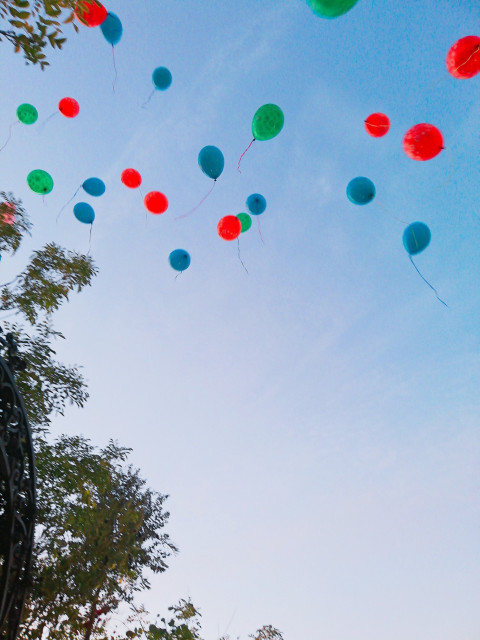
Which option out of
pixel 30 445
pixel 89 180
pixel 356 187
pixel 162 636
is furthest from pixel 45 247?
pixel 162 636

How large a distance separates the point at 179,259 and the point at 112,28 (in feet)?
11.0

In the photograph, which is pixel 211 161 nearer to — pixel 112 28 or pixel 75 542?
pixel 112 28

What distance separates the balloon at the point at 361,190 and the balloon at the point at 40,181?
465 cm

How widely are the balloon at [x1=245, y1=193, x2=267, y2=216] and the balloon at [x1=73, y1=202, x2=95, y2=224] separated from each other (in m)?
2.59

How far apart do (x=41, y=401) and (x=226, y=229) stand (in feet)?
12.2

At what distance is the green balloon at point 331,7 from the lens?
460cm

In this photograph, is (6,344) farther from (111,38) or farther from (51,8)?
(111,38)

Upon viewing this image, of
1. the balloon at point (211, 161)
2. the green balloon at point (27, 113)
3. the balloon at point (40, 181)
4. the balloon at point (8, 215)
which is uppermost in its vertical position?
the balloon at point (211, 161)

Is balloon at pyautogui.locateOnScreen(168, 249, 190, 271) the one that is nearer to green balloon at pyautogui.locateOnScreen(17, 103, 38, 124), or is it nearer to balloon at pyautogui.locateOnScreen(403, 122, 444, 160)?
green balloon at pyautogui.locateOnScreen(17, 103, 38, 124)

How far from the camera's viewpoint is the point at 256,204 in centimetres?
704

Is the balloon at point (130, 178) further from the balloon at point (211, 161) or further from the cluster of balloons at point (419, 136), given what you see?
the cluster of balloons at point (419, 136)

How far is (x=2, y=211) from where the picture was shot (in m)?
5.75

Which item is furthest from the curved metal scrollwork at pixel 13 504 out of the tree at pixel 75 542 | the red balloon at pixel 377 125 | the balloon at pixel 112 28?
the red balloon at pixel 377 125

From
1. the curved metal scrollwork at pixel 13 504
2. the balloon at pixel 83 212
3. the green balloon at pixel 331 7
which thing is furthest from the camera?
the balloon at pixel 83 212
